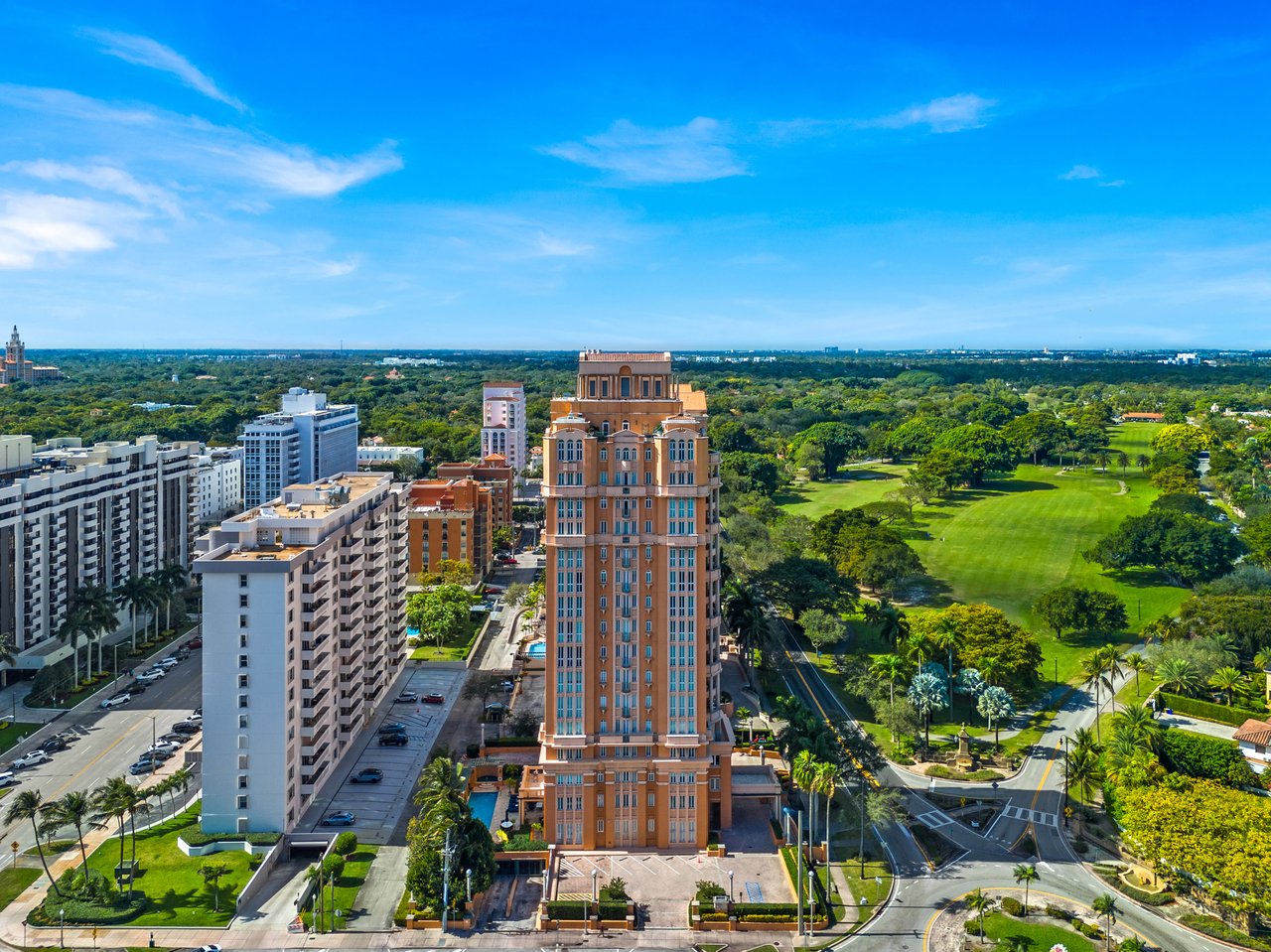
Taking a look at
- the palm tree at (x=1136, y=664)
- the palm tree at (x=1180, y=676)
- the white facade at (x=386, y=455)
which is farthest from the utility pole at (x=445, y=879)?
the white facade at (x=386, y=455)

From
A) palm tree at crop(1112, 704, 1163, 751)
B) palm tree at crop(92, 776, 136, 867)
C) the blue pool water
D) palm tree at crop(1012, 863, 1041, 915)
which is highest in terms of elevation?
palm tree at crop(1112, 704, 1163, 751)

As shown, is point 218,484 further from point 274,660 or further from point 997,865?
point 997,865

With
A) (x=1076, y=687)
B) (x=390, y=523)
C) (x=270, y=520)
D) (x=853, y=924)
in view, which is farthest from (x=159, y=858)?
(x=1076, y=687)

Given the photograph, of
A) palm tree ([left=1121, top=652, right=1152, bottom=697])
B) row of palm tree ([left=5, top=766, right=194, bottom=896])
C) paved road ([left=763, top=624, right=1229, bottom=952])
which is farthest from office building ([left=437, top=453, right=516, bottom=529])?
palm tree ([left=1121, top=652, right=1152, bottom=697])

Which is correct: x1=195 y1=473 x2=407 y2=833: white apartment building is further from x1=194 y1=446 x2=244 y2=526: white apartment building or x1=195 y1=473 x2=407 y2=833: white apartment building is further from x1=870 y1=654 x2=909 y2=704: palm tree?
x1=194 y1=446 x2=244 y2=526: white apartment building

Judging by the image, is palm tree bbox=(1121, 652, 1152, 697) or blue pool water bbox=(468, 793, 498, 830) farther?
palm tree bbox=(1121, 652, 1152, 697)

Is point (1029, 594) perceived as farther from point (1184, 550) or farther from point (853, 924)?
point (853, 924)

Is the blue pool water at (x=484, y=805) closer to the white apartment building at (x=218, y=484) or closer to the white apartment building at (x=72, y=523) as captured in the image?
A: the white apartment building at (x=72, y=523)
